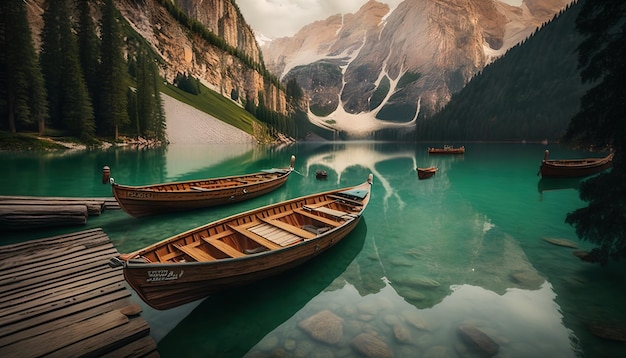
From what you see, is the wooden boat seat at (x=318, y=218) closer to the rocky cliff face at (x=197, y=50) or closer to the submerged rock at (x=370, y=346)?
the submerged rock at (x=370, y=346)

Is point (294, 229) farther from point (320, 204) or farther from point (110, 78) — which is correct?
point (110, 78)

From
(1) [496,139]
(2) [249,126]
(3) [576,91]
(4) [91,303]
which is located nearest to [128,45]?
(2) [249,126]

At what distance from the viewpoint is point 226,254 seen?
28.2 feet

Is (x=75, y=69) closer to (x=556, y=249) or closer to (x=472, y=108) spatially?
(x=556, y=249)

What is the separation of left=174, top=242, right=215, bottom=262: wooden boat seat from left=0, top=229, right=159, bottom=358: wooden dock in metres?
1.83

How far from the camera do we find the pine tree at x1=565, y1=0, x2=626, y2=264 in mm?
8055

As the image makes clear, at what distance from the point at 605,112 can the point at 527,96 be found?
214m

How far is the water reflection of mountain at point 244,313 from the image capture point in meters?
6.91

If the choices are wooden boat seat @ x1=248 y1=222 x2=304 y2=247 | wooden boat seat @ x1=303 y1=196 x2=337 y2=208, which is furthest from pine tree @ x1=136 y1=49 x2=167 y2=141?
wooden boat seat @ x1=248 y1=222 x2=304 y2=247

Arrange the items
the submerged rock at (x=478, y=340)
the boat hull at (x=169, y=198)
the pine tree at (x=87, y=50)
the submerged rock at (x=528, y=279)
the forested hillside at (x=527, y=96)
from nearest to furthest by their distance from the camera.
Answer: the submerged rock at (x=478, y=340) → the submerged rock at (x=528, y=279) → the boat hull at (x=169, y=198) → the pine tree at (x=87, y=50) → the forested hillside at (x=527, y=96)

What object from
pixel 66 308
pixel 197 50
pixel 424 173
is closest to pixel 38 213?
pixel 66 308

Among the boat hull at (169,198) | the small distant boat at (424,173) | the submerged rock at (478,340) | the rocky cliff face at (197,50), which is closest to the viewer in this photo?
the submerged rock at (478,340)

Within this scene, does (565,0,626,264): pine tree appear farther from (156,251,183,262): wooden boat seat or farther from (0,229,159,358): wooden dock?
(0,229,159,358): wooden dock

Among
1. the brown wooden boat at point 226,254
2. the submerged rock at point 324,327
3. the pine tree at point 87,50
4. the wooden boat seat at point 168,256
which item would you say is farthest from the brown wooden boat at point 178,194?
the pine tree at point 87,50
